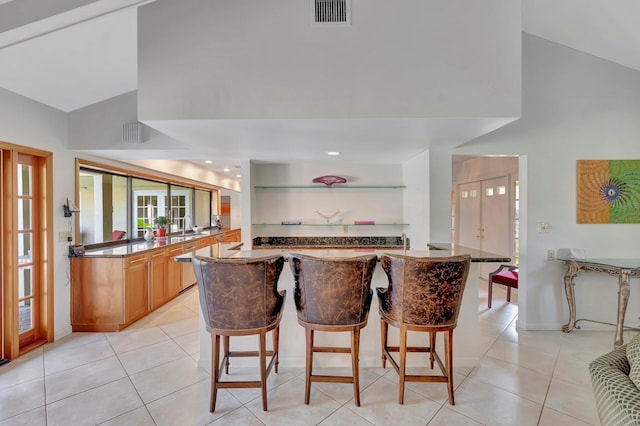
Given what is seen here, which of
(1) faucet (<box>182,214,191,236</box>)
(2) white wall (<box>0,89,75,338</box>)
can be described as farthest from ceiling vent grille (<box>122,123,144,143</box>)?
(1) faucet (<box>182,214,191,236</box>)

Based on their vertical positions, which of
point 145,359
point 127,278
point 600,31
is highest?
point 600,31

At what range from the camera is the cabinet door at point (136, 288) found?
3.32 metres

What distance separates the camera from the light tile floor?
187cm

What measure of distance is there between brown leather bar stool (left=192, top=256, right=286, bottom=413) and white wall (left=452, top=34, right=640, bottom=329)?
2639mm

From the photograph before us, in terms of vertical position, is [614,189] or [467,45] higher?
[467,45]

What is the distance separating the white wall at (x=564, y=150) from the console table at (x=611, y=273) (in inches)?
4.5

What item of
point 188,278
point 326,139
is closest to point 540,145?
→ point 326,139

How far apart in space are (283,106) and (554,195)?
329 centimetres

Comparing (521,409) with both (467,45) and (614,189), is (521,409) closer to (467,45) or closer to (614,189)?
(467,45)

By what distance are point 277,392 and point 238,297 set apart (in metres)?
0.92

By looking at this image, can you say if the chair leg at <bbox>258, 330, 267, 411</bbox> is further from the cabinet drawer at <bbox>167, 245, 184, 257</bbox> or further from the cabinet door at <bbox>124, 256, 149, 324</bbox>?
the cabinet drawer at <bbox>167, 245, 184, 257</bbox>

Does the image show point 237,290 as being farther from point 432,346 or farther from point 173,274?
point 173,274

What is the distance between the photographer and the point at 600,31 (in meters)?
2.70

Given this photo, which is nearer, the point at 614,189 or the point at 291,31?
the point at 291,31
